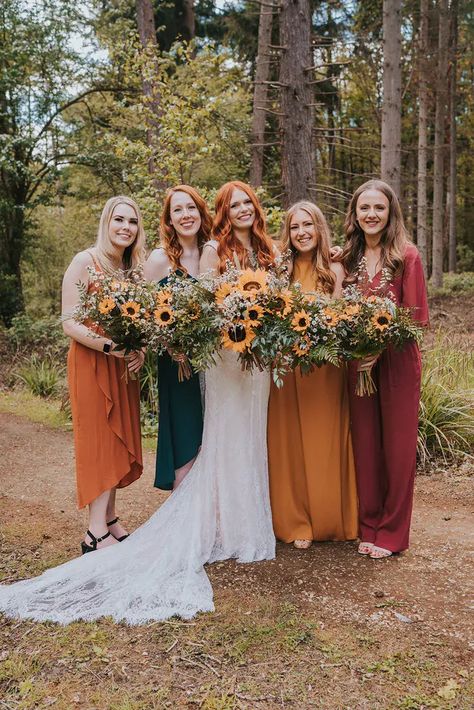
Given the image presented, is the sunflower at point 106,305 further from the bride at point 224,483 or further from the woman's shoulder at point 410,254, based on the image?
the woman's shoulder at point 410,254

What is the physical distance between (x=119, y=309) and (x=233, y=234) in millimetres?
1034

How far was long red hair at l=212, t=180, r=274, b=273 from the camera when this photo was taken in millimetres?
4191

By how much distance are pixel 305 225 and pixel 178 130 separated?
20.0 ft

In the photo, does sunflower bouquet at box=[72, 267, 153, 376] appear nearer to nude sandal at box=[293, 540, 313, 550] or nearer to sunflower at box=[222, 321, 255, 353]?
sunflower at box=[222, 321, 255, 353]

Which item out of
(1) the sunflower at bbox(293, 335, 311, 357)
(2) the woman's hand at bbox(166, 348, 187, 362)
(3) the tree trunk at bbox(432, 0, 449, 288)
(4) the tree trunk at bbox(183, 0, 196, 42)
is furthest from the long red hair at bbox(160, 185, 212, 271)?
(4) the tree trunk at bbox(183, 0, 196, 42)

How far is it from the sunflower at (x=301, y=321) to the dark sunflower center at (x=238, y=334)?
293 millimetres

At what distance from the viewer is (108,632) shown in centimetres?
329

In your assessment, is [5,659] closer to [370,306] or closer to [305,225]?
[370,306]

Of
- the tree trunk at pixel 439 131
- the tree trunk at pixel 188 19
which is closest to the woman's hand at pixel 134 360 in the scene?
the tree trunk at pixel 439 131

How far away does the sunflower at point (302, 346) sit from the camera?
3.69 m

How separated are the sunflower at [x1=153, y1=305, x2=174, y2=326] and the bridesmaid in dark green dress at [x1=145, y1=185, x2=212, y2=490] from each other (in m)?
0.50

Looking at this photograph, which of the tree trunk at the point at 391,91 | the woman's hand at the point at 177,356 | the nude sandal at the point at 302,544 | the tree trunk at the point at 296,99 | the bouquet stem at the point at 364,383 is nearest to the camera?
the woman's hand at the point at 177,356

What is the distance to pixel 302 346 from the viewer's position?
3.69 m

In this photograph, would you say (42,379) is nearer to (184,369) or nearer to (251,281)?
(184,369)
